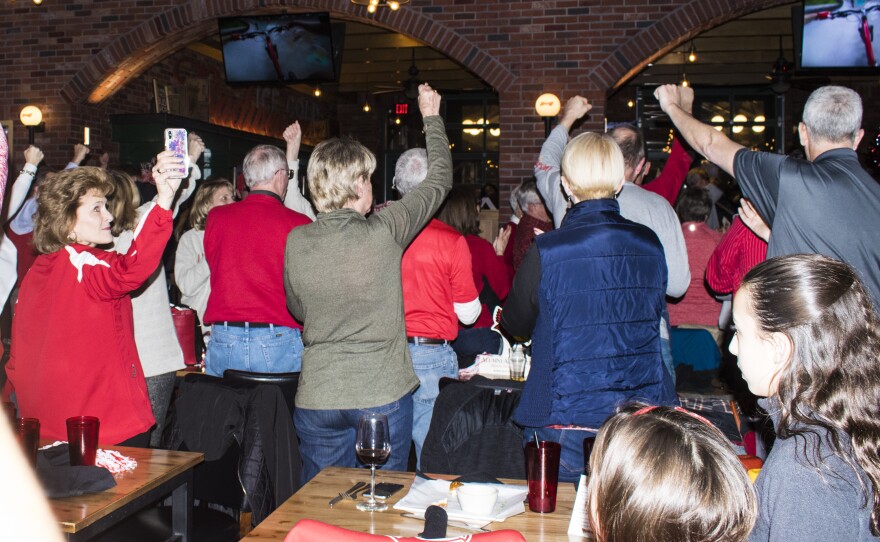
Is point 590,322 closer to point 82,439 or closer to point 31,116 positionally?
Result: point 82,439

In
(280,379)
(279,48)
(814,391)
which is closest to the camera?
(814,391)

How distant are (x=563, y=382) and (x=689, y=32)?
6.16 meters

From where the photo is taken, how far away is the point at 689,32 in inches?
300

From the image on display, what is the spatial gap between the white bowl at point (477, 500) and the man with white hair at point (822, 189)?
1.21 meters

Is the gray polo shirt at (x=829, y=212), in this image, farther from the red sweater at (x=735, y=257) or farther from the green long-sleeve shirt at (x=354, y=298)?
the green long-sleeve shirt at (x=354, y=298)

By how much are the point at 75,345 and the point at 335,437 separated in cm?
87

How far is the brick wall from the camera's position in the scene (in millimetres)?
7652

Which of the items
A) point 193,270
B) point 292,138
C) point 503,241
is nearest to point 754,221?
point 292,138

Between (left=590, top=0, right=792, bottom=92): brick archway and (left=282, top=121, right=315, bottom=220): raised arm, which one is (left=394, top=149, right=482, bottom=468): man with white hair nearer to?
(left=282, top=121, right=315, bottom=220): raised arm

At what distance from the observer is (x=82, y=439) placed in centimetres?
218

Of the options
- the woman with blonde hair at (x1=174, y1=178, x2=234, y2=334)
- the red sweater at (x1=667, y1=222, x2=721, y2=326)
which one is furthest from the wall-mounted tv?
the red sweater at (x1=667, y1=222, x2=721, y2=326)

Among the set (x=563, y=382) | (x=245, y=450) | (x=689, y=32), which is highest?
(x=689, y=32)

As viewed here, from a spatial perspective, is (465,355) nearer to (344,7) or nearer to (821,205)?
(821,205)

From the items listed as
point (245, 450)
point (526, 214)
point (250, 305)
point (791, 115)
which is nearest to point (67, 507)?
point (245, 450)
